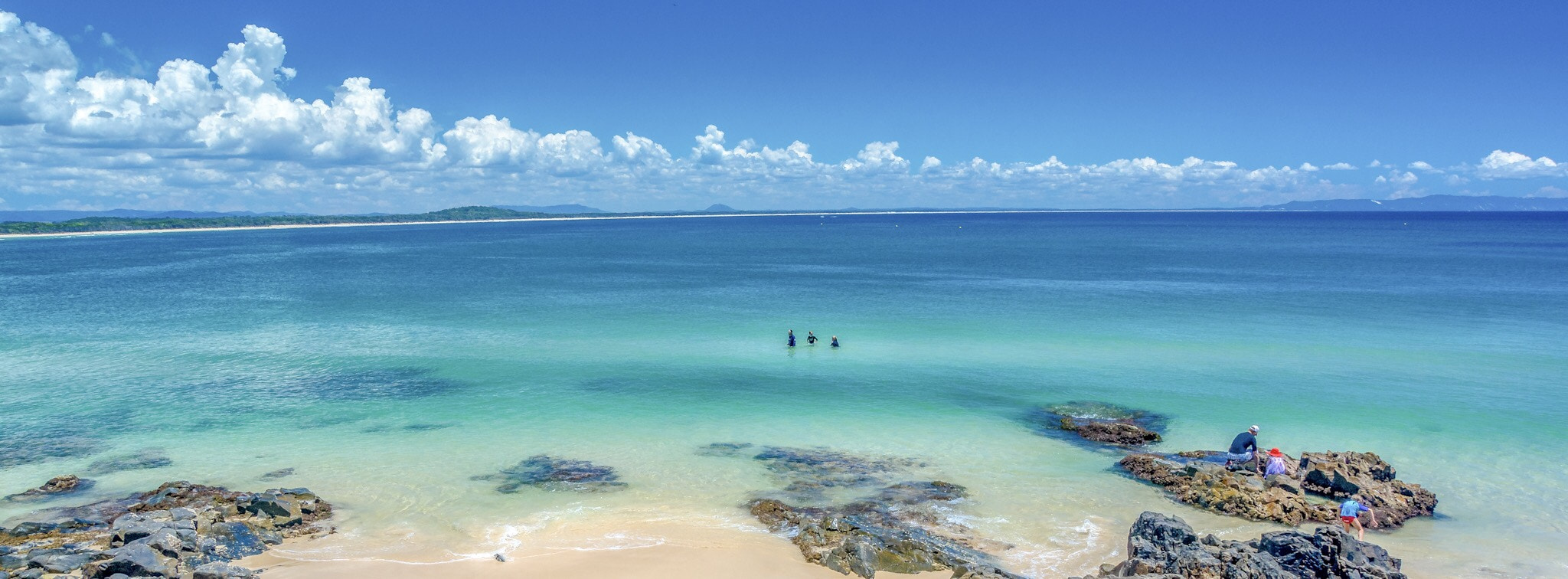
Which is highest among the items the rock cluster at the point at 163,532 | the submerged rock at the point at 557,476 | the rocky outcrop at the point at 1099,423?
the rock cluster at the point at 163,532

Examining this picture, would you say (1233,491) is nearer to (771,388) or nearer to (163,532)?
(771,388)

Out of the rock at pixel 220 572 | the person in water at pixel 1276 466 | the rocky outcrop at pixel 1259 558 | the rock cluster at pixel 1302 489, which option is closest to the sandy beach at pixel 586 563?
the rock at pixel 220 572

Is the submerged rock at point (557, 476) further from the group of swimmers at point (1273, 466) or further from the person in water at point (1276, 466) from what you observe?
the person in water at point (1276, 466)

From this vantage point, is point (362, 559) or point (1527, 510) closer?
point (362, 559)

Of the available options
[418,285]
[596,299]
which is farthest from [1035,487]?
[418,285]

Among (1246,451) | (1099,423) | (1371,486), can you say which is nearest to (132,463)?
(1099,423)

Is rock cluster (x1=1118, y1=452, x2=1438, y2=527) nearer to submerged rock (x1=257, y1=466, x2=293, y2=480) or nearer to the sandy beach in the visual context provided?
the sandy beach

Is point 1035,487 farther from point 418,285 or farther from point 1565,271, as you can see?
point 1565,271
